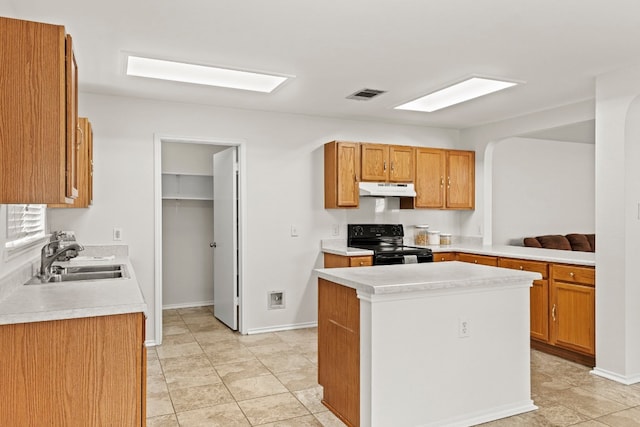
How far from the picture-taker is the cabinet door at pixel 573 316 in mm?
3865

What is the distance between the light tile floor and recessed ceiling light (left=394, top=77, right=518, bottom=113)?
2436 mm

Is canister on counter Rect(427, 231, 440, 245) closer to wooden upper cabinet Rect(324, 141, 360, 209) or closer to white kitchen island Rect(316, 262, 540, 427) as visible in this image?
wooden upper cabinet Rect(324, 141, 360, 209)

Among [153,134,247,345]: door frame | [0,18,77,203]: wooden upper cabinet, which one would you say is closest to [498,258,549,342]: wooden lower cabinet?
[153,134,247,345]: door frame

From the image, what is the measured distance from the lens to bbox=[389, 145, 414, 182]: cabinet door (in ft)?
17.9

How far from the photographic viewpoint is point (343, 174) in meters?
5.17

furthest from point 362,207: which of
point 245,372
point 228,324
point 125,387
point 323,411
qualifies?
point 125,387

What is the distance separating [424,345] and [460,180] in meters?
3.63

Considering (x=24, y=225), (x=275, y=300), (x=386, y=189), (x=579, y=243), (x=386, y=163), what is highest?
(x=386, y=163)

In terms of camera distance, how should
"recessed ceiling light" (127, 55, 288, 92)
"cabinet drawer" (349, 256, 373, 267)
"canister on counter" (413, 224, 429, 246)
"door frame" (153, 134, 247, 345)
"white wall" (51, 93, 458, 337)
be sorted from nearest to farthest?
"recessed ceiling light" (127, 55, 288, 92) < "white wall" (51, 93, 458, 337) < "door frame" (153, 134, 247, 345) < "cabinet drawer" (349, 256, 373, 267) < "canister on counter" (413, 224, 429, 246)

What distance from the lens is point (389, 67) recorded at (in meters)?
3.63

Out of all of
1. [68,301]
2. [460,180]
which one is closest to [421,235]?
[460,180]

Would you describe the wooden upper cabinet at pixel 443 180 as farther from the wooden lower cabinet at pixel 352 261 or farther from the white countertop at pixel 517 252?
the wooden lower cabinet at pixel 352 261

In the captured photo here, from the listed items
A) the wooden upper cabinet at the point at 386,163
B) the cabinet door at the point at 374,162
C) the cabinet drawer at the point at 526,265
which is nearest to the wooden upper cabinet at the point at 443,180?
the wooden upper cabinet at the point at 386,163

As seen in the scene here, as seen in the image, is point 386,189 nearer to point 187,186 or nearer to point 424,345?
point 187,186
